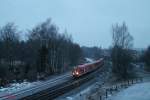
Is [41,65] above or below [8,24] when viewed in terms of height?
below

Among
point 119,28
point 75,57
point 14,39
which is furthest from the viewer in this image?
point 75,57

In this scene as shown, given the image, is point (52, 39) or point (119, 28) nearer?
point (52, 39)

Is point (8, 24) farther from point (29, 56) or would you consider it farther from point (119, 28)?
point (119, 28)

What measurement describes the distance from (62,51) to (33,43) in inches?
403

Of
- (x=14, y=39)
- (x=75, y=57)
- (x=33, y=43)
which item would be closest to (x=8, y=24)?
(x=14, y=39)

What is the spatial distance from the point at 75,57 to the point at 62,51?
19951 mm

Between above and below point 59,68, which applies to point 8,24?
above

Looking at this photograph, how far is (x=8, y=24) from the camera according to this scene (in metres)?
70.2

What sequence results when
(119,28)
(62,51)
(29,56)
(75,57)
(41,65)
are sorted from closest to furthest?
1. (41,65)
2. (29,56)
3. (62,51)
4. (119,28)
5. (75,57)

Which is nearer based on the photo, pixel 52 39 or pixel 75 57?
pixel 52 39

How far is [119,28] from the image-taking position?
83.2 meters

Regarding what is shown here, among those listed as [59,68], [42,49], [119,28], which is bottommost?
[59,68]

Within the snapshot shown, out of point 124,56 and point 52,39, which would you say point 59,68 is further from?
point 124,56

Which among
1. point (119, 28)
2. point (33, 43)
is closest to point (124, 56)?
point (119, 28)
